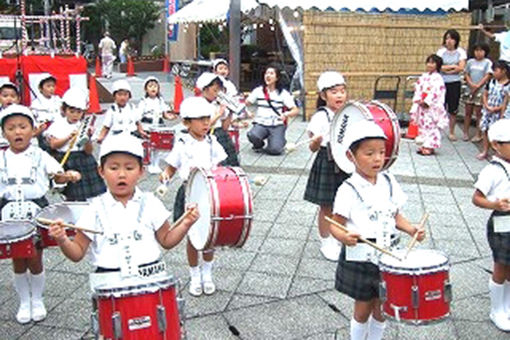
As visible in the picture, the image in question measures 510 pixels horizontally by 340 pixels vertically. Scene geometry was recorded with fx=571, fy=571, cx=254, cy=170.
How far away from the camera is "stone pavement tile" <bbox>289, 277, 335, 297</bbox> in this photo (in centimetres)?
455

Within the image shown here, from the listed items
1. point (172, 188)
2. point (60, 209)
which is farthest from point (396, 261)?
point (172, 188)

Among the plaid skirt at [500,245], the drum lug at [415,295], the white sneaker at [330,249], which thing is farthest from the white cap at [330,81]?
the drum lug at [415,295]

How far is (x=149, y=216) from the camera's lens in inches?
123

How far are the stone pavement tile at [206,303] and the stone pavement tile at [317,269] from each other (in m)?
0.76

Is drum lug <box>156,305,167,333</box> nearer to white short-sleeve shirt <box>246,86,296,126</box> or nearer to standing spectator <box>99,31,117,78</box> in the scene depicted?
white short-sleeve shirt <box>246,86,296,126</box>

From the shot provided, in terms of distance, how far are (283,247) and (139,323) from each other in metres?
3.07

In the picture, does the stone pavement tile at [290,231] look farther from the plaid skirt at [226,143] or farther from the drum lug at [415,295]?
the drum lug at [415,295]

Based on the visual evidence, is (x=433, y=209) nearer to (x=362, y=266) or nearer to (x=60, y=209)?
(x=362, y=266)

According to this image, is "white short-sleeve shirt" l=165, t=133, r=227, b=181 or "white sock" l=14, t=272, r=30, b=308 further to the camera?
"white short-sleeve shirt" l=165, t=133, r=227, b=181

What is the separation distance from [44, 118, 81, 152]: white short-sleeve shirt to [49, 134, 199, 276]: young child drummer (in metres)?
2.48

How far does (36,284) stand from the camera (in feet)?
13.4

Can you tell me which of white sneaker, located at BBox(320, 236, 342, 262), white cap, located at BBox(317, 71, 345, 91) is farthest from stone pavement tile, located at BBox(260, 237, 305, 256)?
white cap, located at BBox(317, 71, 345, 91)

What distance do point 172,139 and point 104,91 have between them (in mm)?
8455

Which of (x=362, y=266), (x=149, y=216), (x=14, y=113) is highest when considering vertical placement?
(x=14, y=113)
